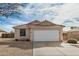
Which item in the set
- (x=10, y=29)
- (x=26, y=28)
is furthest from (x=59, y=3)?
(x=10, y=29)

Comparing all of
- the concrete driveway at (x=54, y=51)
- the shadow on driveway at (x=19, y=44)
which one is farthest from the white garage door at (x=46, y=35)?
the shadow on driveway at (x=19, y=44)

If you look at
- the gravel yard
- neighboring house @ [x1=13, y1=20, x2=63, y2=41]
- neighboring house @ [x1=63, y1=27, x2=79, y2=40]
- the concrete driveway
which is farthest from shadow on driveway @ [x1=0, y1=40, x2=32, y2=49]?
neighboring house @ [x1=63, y1=27, x2=79, y2=40]

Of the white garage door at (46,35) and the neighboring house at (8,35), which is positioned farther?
the white garage door at (46,35)

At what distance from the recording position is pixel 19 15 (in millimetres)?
8188

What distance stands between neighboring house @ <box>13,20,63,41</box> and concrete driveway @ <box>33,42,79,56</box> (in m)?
0.30

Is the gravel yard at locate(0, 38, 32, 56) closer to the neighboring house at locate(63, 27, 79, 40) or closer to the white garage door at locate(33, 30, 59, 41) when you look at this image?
the white garage door at locate(33, 30, 59, 41)

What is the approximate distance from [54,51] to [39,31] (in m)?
0.94

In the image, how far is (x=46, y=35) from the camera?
8.33 metres

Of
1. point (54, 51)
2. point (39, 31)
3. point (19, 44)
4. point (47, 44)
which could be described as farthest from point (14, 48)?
point (54, 51)

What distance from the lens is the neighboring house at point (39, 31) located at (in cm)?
819

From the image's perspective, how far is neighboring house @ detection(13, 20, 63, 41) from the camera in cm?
819

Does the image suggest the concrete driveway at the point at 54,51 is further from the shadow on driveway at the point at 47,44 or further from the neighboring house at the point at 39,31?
the neighboring house at the point at 39,31

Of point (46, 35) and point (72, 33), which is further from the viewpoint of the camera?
point (46, 35)

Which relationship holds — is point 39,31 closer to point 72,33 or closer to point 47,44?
point 47,44
